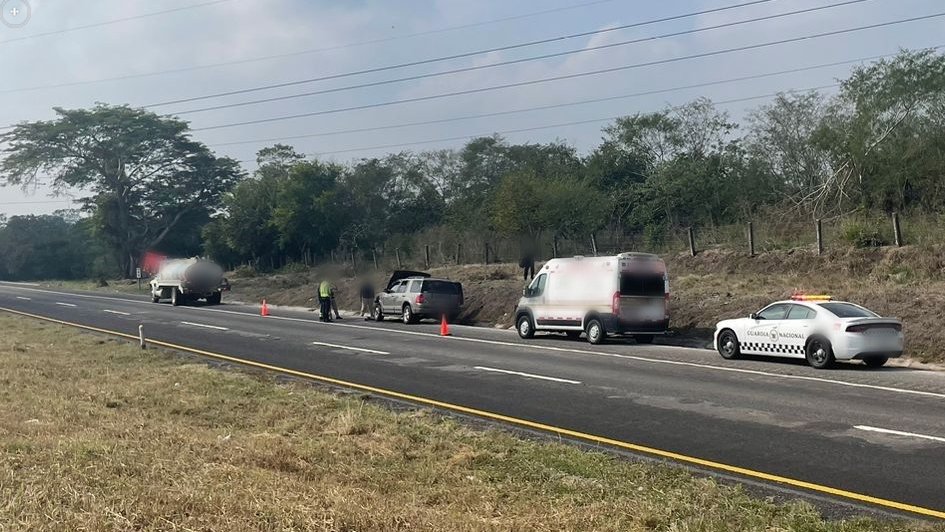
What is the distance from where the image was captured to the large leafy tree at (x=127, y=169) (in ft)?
235

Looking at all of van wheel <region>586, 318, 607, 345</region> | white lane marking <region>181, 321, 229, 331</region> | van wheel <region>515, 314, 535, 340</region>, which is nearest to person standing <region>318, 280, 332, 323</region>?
white lane marking <region>181, 321, 229, 331</region>

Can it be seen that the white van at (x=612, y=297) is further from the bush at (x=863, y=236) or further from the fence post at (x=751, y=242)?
the fence post at (x=751, y=242)

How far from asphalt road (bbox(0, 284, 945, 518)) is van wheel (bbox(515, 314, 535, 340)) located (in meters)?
0.49

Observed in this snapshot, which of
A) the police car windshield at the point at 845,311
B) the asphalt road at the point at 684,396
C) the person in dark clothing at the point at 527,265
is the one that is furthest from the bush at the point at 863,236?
the person in dark clothing at the point at 527,265

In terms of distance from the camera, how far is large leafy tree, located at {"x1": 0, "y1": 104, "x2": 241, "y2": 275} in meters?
71.6

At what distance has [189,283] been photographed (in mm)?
41156

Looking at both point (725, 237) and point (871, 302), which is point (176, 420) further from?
point (725, 237)

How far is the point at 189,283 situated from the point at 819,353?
3179 centimetres

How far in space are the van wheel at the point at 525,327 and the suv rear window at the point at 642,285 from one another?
10.5 ft

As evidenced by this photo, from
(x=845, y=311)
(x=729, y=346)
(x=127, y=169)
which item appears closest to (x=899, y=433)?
(x=845, y=311)

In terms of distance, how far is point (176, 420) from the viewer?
35.1 feet

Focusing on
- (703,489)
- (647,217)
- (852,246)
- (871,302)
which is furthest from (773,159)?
(703,489)

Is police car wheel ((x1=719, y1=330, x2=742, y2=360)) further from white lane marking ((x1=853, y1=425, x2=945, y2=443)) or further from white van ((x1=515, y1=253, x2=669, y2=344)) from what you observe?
white lane marking ((x1=853, y1=425, x2=945, y2=443))

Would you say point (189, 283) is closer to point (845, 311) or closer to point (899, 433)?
point (845, 311)
